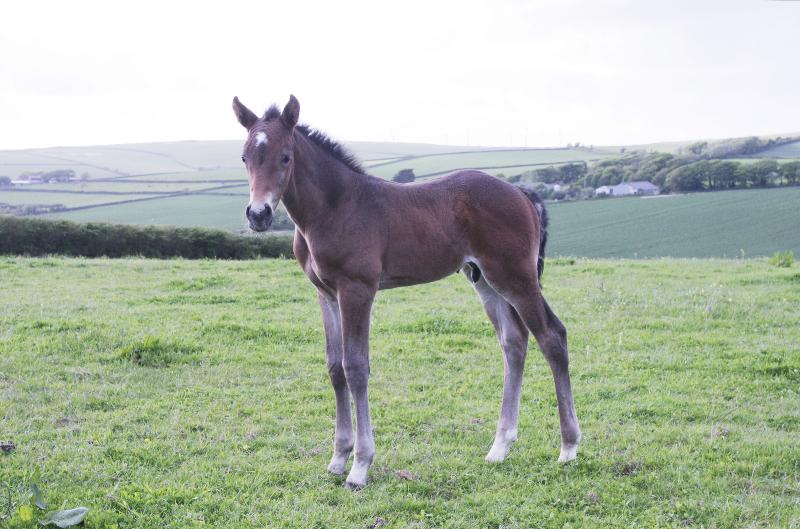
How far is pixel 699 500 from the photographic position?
16.3 feet

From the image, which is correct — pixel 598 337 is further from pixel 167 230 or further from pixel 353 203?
pixel 167 230

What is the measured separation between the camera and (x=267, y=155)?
4.95 metres

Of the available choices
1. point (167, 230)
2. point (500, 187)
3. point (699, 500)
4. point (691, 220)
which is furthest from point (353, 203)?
point (691, 220)

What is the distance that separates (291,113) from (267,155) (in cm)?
41

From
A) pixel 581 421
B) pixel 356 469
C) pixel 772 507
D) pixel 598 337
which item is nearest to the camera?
pixel 772 507

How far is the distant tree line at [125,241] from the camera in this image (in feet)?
74.7

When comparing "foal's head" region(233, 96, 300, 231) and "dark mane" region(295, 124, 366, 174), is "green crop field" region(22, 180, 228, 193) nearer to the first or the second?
"dark mane" region(295, 124, 366, 174)

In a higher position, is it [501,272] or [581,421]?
[501,272]

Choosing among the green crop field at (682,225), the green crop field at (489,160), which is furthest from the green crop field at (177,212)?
the green crop field at (682,225)

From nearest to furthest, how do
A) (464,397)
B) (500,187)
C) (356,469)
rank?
1. (356,469)
2. (500,187)
3. (464,397)

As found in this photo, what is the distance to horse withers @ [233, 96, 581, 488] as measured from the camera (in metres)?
5.25

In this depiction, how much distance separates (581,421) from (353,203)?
336 cm

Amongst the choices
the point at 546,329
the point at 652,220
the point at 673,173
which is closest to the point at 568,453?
the point at 546,329

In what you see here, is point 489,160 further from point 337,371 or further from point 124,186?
point 337,371
